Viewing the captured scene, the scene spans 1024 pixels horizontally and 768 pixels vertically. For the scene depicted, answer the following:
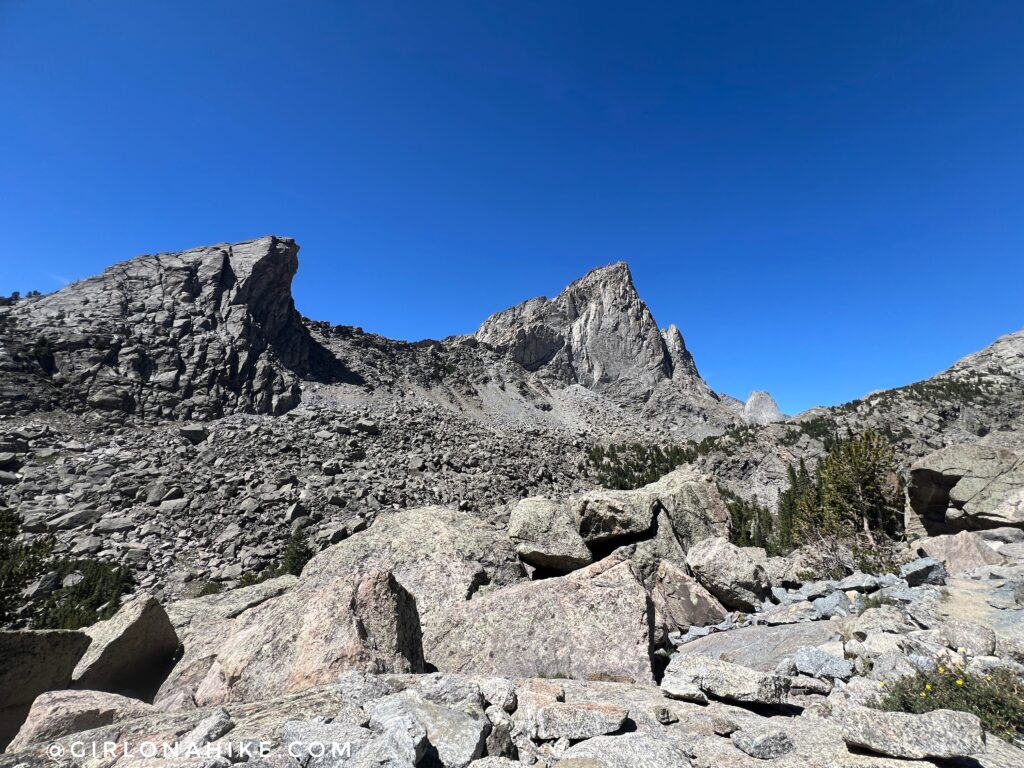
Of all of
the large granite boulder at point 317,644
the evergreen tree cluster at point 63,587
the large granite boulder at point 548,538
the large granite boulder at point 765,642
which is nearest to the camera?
the large granite boulder at point 317,644

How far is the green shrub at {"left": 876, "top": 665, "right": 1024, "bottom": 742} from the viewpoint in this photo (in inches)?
216

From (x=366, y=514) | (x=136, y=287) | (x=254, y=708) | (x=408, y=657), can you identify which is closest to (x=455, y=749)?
(x=254, y=708)

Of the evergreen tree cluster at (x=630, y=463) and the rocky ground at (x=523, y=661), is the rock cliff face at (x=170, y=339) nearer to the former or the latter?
the evergreen tree cluster at (x=630, y=463)

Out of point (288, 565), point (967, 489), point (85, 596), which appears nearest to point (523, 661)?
point (967, 489)

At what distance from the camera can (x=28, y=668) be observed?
379 inches

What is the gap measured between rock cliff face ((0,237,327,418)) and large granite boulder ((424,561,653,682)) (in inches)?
3630

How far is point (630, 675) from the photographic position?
884 centimetres

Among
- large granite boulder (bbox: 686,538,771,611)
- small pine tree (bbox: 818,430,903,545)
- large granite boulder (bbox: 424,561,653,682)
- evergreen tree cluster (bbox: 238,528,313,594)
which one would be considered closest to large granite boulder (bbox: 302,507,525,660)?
large granite boulder (bbox: 424,561,653,682)

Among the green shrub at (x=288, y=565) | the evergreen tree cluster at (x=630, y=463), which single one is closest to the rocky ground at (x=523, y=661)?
the green shrub at (x=288, y=565)

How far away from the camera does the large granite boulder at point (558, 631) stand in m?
9.26

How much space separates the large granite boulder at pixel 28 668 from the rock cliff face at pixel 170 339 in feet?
285

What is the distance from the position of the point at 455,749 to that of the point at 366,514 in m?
49.8

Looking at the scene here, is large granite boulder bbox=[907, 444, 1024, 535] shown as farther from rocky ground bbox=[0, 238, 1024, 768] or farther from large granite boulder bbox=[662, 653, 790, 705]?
large granite boulder bbox=[662, 653, 790, 705]

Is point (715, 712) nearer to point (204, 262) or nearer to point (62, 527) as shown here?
point (62, 527)
